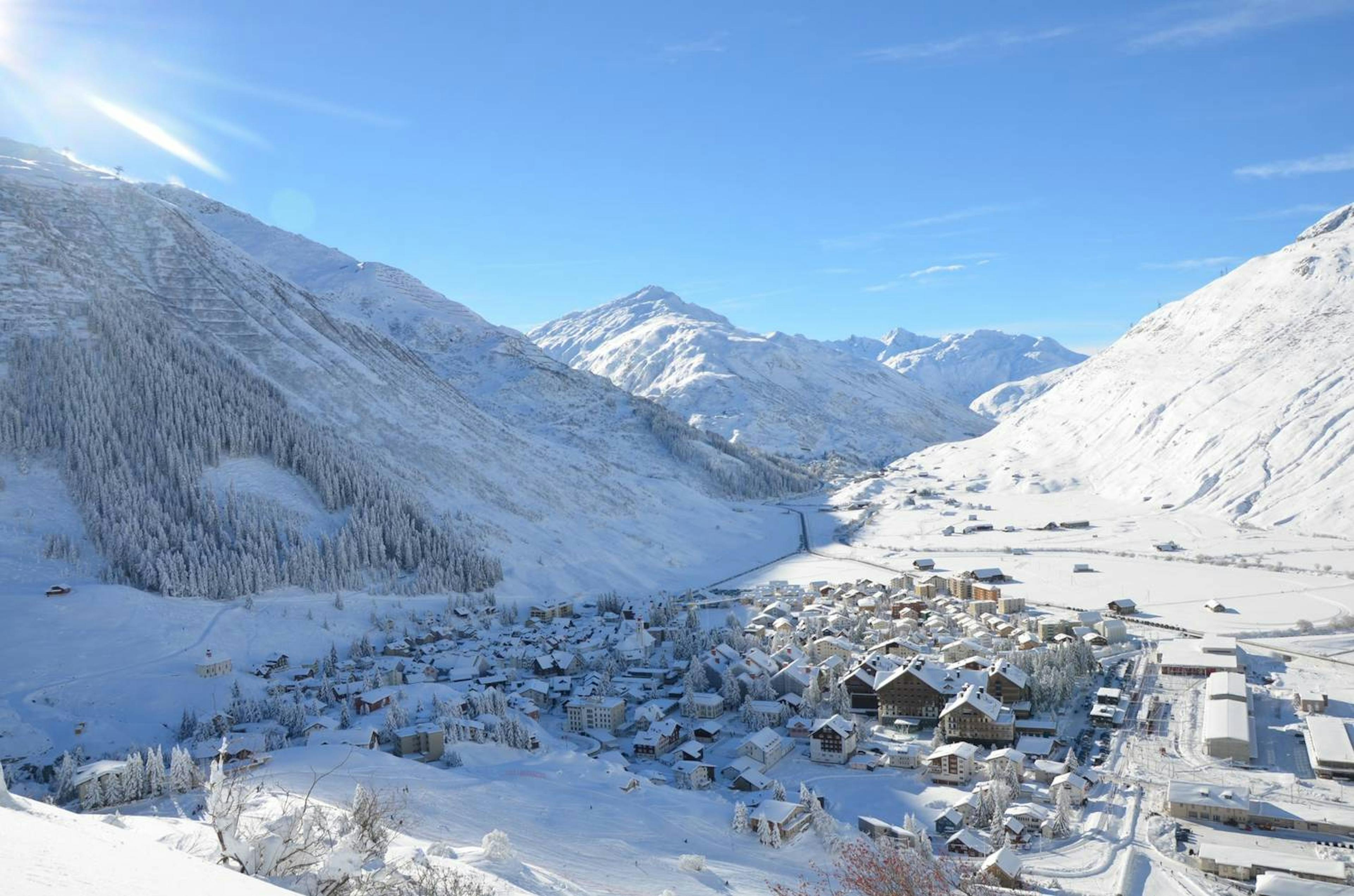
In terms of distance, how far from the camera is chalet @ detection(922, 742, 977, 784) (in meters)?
40.5

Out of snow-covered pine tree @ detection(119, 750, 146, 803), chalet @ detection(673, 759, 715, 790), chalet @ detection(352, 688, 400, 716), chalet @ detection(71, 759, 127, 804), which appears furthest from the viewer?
chalet @ detection(352, 688, 400, 716)

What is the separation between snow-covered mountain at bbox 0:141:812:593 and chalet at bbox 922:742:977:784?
54.4m

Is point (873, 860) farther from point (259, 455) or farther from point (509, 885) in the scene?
point (259, 455)

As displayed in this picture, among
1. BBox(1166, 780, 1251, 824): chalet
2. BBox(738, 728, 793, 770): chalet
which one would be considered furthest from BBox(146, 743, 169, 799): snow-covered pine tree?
BBox(1166, 780, 1251, 824): chalet

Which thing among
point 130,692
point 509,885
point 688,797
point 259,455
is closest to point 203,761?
point 130,692

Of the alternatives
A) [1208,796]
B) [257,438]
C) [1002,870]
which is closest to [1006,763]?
[1208,796]

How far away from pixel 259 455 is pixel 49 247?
141 ft

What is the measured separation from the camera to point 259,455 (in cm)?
8962

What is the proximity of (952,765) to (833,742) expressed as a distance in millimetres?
6159

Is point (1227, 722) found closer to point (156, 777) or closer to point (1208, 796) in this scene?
point (1208, 796)

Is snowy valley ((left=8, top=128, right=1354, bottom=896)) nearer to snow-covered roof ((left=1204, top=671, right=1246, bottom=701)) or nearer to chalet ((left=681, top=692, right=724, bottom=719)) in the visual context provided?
snow-covered roof ((left=1204, top=671, right=1246, bottom=701))

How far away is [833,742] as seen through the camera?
44.2m

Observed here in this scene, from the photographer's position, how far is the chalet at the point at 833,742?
144ft

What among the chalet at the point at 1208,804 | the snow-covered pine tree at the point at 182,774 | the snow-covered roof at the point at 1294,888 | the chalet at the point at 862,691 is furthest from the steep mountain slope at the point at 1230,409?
the snow-covered pine tree at the point at 182,774
